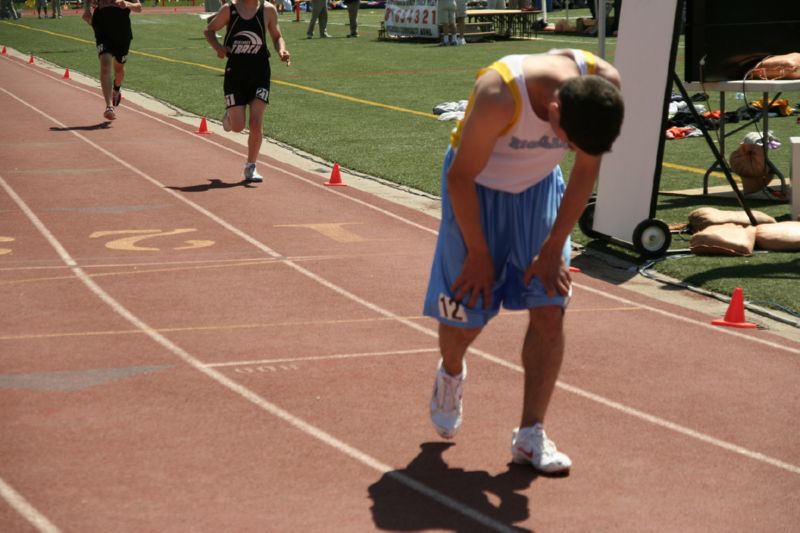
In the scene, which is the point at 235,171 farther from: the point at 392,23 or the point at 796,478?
the point at 392,23

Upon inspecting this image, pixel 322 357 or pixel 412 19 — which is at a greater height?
pixel 322 357

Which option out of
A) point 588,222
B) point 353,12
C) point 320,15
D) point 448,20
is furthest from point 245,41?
point 320,15

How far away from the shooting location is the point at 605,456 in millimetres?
5891

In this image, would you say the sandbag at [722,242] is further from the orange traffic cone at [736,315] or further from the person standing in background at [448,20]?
the person standing in background at [448,20]

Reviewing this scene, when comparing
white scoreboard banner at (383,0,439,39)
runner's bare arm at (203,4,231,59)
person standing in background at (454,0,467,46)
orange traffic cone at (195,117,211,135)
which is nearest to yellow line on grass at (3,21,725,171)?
orange traffic cone at (195,117,211,135)

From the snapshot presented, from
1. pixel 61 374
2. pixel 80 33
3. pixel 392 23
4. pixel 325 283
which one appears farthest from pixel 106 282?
pixel 80 33

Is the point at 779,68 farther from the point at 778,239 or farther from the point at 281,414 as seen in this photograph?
the point at 281,414

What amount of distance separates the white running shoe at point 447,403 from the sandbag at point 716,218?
5817mm

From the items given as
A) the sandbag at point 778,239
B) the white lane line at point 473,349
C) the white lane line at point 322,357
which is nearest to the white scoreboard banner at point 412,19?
the white lane line at point 473,349

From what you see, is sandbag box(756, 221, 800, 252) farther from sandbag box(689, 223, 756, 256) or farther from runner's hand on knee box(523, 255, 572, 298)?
runner's hand on knee box(523, 255, 572, 298)

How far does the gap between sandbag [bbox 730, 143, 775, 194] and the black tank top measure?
486cm

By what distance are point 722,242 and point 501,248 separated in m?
5.16

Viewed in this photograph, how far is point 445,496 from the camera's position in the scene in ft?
17.6

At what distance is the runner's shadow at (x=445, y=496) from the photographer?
510cm
